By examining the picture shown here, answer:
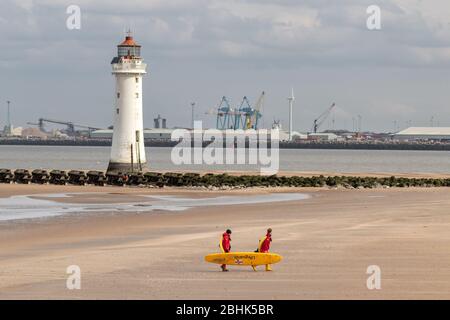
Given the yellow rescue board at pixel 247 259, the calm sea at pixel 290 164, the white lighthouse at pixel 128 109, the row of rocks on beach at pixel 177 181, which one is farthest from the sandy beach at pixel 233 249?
the calm sea at pixel 290 164

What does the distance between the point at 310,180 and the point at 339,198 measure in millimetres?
11454

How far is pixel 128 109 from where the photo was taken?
5703 cm

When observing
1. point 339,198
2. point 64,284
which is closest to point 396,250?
point 64,284

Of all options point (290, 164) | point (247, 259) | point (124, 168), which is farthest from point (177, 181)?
point (290, 164)

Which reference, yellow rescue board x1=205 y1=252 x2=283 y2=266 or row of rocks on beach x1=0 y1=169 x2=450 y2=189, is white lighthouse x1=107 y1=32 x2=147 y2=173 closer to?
row of rocks on beach x1=0 y1=169 x2=450 y2=189

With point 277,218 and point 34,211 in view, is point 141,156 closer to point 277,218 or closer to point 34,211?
point 34,211

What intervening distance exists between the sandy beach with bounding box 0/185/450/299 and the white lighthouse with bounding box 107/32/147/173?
1930 centimetres

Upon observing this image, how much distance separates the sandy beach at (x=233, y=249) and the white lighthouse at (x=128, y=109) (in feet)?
63.3

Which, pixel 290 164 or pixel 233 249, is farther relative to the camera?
pixel 290 164

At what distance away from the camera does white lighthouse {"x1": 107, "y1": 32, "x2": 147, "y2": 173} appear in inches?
2247

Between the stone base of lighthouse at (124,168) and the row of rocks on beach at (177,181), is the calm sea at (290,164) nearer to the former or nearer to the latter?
the stone base of lighthouse at (124,168)

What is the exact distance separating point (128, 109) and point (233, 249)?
113ft

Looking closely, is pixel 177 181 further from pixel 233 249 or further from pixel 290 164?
pixel 290 164

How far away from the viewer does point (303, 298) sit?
55.3 feet
